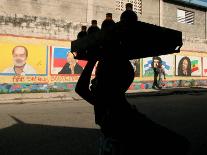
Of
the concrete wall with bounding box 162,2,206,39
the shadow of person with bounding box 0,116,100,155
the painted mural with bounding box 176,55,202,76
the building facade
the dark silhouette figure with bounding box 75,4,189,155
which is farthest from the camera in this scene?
the concrete wall with bounding box 162,2,206,39

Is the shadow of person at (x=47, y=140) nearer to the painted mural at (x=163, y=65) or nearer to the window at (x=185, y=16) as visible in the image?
the painted mural at (x=163, y=65)

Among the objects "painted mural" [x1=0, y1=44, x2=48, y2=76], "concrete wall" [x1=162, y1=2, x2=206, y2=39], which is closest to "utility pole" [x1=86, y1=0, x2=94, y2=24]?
"painted mural" [x1=0, y1=44, x2=48, y2=76]

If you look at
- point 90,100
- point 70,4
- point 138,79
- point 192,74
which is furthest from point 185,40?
point 90,100

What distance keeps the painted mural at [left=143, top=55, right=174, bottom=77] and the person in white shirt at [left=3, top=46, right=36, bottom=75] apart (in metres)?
8.00

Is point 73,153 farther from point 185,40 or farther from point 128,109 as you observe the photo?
point 185,40

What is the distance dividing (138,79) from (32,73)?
709 cm

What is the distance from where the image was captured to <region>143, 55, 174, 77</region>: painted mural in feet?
73.7

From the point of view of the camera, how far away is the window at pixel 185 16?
26359 mm

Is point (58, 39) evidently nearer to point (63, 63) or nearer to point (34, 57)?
point (63, 63)

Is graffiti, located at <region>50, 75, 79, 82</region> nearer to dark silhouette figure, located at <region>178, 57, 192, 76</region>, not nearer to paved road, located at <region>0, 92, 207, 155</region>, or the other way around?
paved road, located at <region>0, 92, 207, 155</region>

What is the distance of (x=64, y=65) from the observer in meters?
18.8

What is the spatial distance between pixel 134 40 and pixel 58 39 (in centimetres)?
1678

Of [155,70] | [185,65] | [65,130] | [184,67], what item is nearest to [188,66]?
[185,65]

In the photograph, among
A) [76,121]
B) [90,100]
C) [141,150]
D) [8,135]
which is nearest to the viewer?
[141,150]
